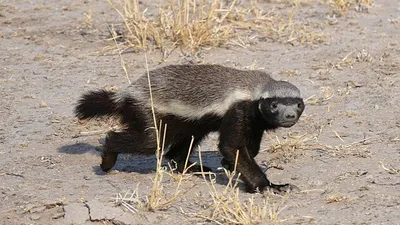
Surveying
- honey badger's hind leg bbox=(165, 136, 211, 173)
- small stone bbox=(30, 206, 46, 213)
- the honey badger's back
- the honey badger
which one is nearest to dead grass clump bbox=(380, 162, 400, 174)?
the honey badger

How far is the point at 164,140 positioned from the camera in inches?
278

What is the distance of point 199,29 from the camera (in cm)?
1036

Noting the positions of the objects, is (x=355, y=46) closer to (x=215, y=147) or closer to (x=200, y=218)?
(x=215, y=147)

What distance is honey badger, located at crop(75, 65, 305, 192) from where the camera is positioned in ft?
22.6

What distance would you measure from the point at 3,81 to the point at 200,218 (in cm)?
424

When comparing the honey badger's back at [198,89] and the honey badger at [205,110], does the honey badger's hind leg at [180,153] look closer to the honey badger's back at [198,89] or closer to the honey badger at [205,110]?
the honey badger at [205,110]

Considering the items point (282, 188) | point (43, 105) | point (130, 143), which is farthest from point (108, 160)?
point (43, 105)

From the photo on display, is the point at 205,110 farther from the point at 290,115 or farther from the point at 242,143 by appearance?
the point at 290,115

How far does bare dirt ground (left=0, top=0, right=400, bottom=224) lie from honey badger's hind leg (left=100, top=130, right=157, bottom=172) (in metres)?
0.22

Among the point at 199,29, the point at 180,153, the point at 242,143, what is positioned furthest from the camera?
the point at 199,29

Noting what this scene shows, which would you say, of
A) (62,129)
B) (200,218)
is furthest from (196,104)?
(62,129)

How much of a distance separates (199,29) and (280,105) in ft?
12.1

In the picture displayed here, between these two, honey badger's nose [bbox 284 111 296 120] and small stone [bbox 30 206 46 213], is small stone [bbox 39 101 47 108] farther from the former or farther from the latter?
honey badger's nose [bbox 284 111 296 120]

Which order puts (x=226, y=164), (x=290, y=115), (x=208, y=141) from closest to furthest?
(x=290, y=115)
(x=226, y=164)
(x=208, y=141)
